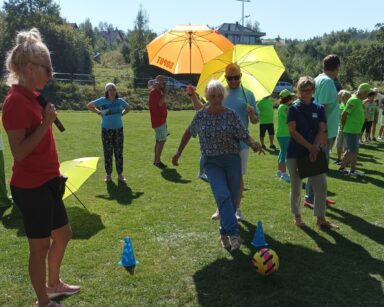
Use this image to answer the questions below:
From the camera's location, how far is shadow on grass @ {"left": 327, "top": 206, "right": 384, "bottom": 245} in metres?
5.61

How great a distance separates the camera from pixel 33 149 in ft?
10.5

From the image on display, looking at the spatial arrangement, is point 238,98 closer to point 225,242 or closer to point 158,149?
point 225,242

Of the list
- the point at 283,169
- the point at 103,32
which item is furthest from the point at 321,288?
the point at 103,32

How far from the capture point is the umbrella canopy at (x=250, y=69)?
20.7 ft

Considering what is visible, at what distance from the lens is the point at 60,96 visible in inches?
1636

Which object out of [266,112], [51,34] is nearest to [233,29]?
[51,34]

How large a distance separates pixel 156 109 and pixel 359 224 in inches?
221

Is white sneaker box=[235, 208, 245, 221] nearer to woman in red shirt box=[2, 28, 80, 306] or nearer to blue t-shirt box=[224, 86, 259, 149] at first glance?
blue t-shirt box=[224, 86, 259, 149]

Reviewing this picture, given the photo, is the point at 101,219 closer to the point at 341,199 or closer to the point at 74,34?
the point at 341,199

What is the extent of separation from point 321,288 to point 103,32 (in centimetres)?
19210

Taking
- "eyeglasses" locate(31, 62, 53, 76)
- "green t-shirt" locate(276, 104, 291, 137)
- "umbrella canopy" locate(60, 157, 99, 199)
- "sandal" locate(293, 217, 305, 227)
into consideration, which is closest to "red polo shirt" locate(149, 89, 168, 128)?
"green t-shirt" locate(276, 104, 291, 137)

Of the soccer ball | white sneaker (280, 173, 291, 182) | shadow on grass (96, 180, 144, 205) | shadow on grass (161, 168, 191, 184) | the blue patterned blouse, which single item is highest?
the blue patterned blouse

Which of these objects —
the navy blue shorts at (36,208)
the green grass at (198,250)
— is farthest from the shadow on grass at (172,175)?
the navy blue shorts at (36,208)

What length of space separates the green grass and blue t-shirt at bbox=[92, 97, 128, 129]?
3.97ft
